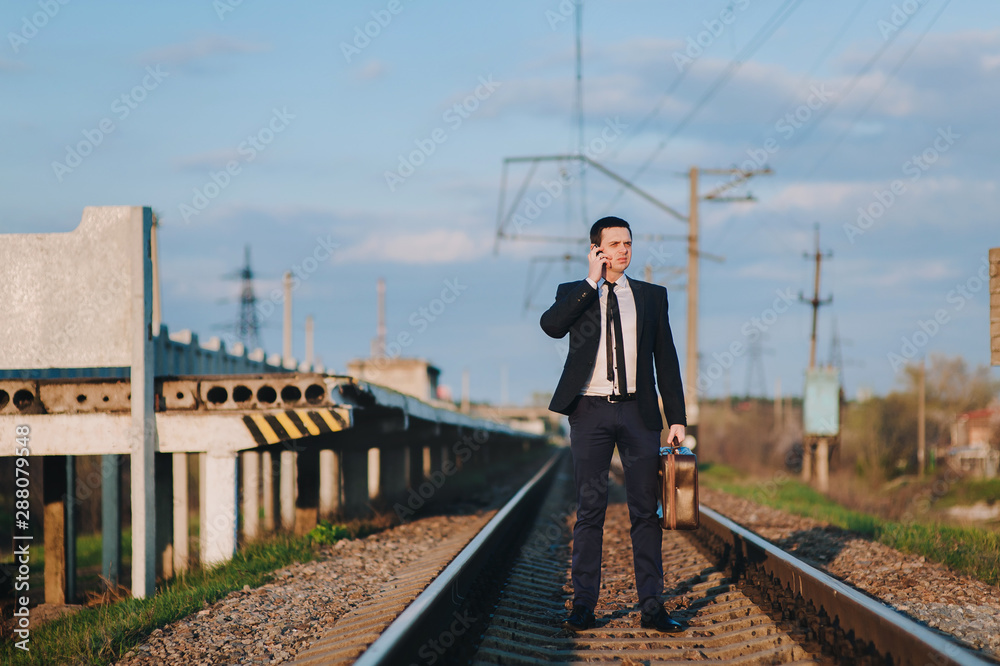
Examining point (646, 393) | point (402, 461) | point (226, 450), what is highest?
point (646, 393)

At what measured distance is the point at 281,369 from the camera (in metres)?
18.8

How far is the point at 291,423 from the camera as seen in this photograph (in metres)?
9.36

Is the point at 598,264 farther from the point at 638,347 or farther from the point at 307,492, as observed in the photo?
the point at 307,492

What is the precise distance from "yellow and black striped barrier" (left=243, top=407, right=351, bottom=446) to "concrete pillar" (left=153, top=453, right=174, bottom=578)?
8.40ft

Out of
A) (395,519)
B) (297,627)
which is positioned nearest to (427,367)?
(395,519)

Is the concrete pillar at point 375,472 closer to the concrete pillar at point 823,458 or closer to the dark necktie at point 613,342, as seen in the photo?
the dark necktie at point 613,342

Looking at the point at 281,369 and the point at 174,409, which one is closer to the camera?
the point at 174,409

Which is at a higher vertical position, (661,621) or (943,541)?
(661,621)

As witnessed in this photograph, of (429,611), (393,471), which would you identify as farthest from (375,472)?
(429,611)

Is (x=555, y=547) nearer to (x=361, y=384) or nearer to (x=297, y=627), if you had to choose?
(x=361, y=384)

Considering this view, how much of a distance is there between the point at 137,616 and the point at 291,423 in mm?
3587

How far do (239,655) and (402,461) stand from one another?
1458 centimetres

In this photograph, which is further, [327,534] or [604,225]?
[327,534]

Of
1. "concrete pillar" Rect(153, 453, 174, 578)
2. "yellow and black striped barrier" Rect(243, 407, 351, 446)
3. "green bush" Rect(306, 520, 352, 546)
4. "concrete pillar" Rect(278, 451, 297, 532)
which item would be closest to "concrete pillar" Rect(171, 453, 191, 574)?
"concrete pillar" Rect(278, 451, 297, 532)
